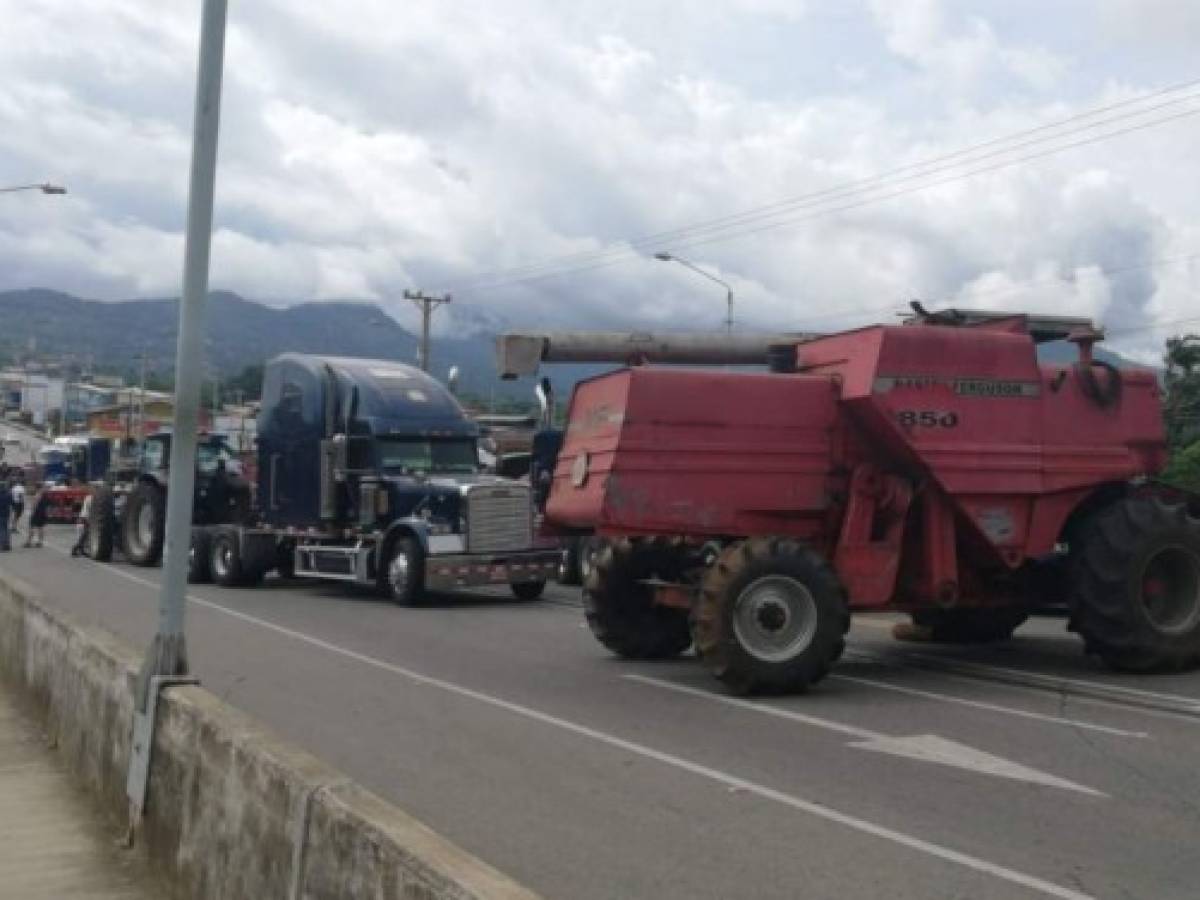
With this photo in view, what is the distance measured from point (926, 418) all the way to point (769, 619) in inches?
86.0

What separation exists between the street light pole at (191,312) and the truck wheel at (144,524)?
73.4 ft

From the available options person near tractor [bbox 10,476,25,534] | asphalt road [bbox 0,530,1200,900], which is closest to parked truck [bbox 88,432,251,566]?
person near tractor [bbox 10,476,25,534]

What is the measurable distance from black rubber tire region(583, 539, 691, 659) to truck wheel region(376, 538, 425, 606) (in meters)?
6.64

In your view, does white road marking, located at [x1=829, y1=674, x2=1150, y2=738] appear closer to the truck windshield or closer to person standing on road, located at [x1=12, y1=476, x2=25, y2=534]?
the truck windshield

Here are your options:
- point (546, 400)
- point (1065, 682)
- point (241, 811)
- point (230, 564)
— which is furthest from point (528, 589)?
point (241, 811)

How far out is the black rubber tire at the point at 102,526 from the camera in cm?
3166

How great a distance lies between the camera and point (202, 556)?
83.8ft

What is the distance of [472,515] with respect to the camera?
20.3 meters

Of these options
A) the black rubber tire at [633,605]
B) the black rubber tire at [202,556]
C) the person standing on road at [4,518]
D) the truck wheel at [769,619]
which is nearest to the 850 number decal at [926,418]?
the truck wheel at [769,619]

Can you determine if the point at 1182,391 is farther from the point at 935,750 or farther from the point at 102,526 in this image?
the point at 935,750

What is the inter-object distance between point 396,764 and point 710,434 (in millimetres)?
4143

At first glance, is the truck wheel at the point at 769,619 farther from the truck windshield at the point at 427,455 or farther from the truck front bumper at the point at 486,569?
the truck windshield at the point at 427,455

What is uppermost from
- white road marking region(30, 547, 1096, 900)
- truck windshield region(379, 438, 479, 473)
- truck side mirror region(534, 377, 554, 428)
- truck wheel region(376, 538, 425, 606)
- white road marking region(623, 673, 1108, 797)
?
truck side mirror region(534, 377, 554, 428)

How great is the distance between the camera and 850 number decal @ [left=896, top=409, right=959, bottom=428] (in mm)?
12008
